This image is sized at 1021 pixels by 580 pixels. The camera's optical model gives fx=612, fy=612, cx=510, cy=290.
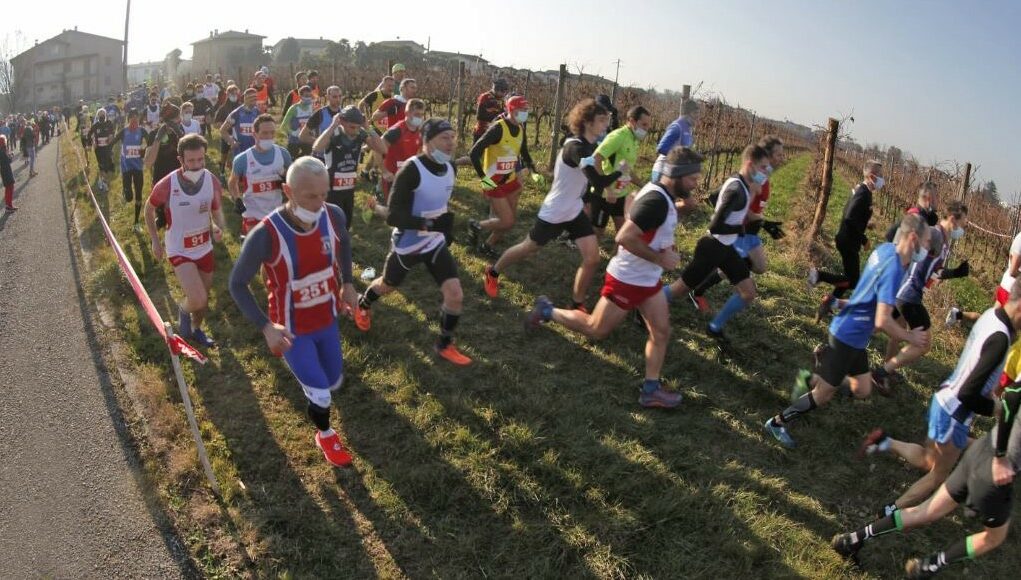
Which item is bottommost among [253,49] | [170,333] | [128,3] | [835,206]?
[170,333]

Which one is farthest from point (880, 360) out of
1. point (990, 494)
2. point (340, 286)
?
→ point (340, 286)

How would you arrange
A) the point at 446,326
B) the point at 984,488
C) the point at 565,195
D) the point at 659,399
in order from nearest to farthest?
1. the point at 984,488
2. the point at 659,399
3. the point at 446,326
4. the point at 565,195

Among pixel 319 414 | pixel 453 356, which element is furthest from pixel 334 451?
pixel 453 356

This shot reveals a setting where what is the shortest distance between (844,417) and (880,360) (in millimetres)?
1348

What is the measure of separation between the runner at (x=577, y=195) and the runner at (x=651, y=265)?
1.01 metres

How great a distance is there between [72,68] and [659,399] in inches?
3405

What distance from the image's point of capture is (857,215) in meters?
6.61

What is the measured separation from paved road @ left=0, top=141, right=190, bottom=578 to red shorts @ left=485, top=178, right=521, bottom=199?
14.0 feet

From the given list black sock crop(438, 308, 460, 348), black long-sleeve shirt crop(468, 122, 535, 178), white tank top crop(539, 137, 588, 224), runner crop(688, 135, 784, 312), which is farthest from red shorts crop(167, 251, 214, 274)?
runner crop(688, 135, 784, 312)

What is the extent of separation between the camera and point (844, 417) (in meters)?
4.94

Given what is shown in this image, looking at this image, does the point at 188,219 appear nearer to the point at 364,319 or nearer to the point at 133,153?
the point at 364,319

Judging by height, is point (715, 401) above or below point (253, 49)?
below

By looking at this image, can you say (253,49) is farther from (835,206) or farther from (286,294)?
(286,294)

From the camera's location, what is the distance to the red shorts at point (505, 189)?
7.14 m
